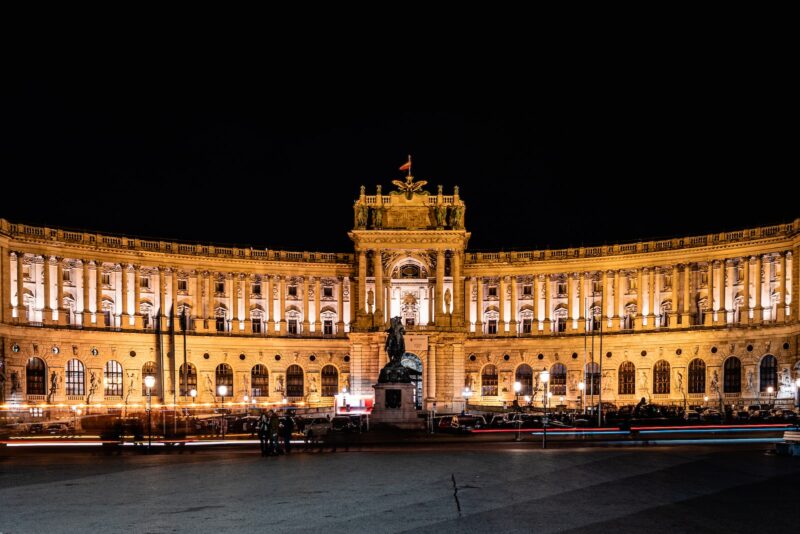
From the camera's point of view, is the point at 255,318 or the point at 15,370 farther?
the point at 255,318

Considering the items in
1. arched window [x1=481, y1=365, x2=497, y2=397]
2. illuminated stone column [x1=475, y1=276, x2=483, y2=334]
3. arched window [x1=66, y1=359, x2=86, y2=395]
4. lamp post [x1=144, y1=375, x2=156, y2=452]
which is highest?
illuminated stone column [x1=475, y1=276, x2=483, y2=334]

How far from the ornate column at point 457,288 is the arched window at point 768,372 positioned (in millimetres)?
31592

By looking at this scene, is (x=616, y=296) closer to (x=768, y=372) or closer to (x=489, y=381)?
(x=489, y=381)

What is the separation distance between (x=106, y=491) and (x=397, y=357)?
34.6 meters

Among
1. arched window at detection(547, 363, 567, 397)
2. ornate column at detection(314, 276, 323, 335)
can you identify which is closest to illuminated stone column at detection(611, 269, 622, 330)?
arched window at detection(547, 363, 567, 397)

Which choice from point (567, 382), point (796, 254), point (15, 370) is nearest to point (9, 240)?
point (15, 370)

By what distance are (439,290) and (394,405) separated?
4589cm

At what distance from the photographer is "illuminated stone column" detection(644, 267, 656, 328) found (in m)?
100

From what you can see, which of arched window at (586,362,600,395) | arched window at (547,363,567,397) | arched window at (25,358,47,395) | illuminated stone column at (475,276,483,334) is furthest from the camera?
illuminated stone column at (475,276,483,334)

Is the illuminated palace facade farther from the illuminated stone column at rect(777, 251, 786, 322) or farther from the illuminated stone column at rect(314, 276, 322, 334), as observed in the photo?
the illuminated stone column at rect(314, 276, 322, 334)

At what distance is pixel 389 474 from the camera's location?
2920 centimetres

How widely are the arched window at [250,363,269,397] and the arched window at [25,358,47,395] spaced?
77.1 ft

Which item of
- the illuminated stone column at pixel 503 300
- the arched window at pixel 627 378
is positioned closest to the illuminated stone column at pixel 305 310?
the illuminated stone column at pixel 503 300

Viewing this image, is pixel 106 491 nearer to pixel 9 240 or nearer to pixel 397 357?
pixel 397 357
